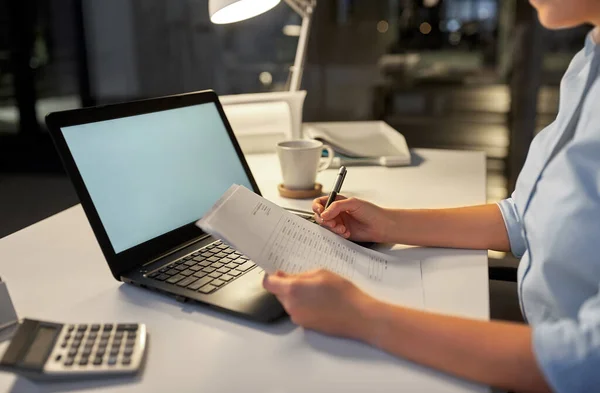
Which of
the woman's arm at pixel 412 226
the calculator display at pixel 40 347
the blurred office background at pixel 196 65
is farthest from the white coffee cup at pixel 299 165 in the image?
the blurred office background at pixel 196 65

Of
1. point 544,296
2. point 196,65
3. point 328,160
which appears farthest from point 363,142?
point 196,65

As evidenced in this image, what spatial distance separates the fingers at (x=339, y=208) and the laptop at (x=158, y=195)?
15cm

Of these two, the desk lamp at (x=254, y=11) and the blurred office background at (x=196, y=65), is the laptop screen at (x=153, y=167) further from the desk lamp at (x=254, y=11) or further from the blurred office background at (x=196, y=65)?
the blurred office background at (x=196, y=65)

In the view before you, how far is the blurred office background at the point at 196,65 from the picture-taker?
3113 millimetres

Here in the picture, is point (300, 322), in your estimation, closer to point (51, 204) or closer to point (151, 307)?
point (151, 307)

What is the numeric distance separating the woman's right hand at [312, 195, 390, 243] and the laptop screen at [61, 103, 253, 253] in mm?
214

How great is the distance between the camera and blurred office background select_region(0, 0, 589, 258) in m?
3.11

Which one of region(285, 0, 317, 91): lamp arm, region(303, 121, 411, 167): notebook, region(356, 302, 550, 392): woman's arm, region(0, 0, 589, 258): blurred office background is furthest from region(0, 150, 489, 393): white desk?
region(0, 0, 589, 258): blurred office background

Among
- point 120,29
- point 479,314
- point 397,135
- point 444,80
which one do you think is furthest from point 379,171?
point 444,80

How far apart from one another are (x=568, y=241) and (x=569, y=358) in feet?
0.49

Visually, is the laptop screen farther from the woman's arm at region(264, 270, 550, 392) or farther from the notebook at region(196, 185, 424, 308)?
the woman's arm at region(264, 270, 550, 392)

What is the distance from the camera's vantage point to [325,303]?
631 millimetres

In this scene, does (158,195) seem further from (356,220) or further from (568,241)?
(568,241)

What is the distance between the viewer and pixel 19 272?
33.8 inches
